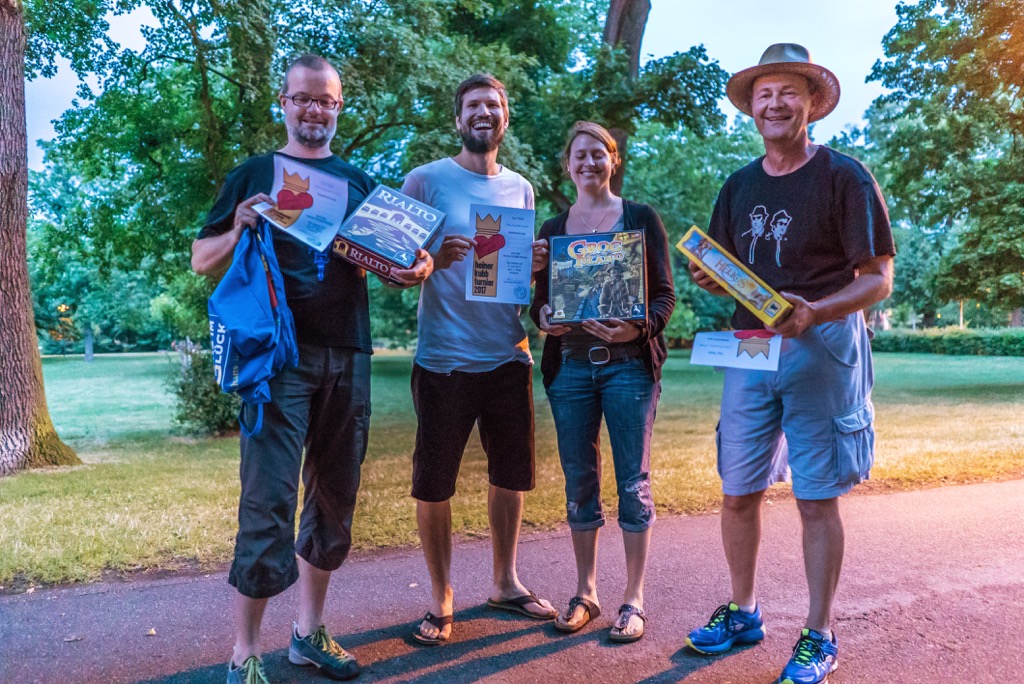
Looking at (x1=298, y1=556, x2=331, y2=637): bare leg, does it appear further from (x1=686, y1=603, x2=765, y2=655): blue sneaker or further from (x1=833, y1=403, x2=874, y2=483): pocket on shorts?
(x1=833, y1=403, x2=874, y2=483): pocket on shorts

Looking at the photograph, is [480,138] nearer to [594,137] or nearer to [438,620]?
[594,137]

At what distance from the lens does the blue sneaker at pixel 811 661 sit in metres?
2.84

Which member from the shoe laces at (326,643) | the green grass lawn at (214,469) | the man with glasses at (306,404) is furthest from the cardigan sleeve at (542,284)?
the green grass lawn at (214,469)

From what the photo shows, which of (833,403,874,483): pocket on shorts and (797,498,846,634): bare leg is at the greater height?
(833,403,874,483): pocket on shorts

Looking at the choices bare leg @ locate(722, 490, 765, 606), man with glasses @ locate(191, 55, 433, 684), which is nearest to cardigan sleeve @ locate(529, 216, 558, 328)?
man with glasses @ locate(191, 55, 433, 684)

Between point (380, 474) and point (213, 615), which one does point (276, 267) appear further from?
point (380, 474)

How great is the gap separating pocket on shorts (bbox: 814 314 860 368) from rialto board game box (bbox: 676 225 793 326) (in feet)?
0.87

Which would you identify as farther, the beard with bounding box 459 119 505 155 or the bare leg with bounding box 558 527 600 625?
the bare leg with bounding box 558 527 600 625

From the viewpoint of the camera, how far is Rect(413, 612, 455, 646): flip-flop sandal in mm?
3316

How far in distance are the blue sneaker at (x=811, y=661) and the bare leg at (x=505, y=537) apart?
117 centimetres

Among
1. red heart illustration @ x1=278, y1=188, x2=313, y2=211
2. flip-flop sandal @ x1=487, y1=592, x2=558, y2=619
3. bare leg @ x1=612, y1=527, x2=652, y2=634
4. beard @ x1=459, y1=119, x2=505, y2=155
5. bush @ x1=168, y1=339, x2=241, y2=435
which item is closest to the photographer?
red heart illustration @ x1=278, y1=188, x2=313, y2=211

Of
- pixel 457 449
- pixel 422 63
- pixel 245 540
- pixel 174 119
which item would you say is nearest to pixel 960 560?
pixel 457 449

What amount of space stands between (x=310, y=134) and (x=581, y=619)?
2.40 meters

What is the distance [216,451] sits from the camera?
9.53 meters
